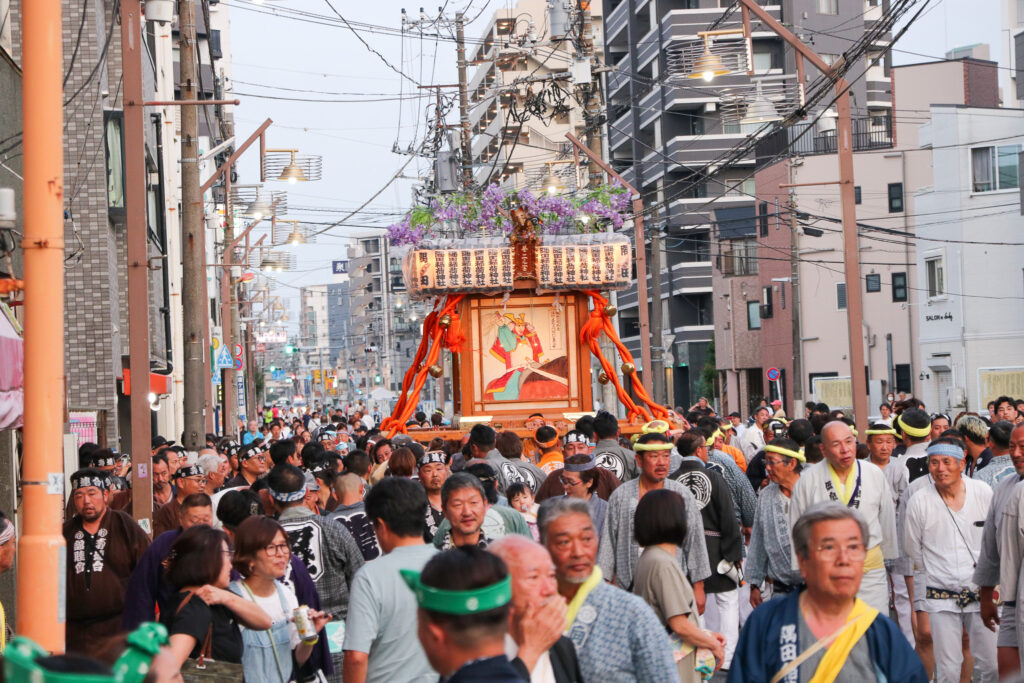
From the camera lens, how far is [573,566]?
582cm

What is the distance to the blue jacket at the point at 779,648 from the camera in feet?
18.0

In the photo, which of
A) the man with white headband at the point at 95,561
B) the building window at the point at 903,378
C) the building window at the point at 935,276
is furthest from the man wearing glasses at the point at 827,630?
the building window at the point at 903,378

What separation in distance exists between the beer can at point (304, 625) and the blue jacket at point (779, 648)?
1.98 m

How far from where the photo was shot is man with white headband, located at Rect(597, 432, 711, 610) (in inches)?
340

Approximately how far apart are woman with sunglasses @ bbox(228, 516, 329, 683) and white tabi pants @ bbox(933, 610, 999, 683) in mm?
5259

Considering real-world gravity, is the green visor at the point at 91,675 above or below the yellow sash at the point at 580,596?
above

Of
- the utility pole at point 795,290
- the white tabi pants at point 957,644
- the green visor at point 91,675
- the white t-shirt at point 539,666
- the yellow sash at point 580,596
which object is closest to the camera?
the green visor at point 91,675

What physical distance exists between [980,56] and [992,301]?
19.7 m

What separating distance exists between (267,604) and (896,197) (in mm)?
52409

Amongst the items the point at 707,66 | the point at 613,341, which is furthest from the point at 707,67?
the point at 613,341

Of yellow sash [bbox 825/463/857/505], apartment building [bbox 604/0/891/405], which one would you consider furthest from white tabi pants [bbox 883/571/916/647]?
apartment building [bbox 604/0/891/405]

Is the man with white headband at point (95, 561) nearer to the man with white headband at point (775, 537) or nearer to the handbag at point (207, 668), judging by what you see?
the handbag at point (207, 668)

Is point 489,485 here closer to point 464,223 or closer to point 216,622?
point 216,622

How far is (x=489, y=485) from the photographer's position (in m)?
10.4
